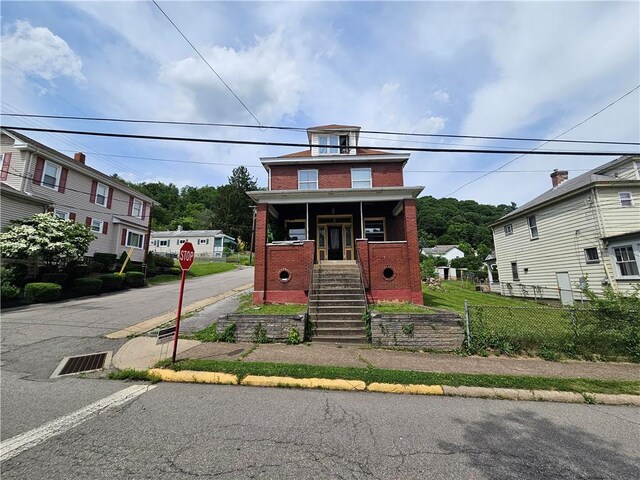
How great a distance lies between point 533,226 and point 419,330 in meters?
18.2

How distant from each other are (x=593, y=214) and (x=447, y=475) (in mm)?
19344

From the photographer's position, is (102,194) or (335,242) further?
(102,194)

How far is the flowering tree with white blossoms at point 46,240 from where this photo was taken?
46.6 feet

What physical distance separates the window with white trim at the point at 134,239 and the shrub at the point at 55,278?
10.0m

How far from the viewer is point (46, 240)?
48.4 feet

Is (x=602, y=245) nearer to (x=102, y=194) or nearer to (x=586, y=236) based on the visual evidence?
(x=586, y=236)

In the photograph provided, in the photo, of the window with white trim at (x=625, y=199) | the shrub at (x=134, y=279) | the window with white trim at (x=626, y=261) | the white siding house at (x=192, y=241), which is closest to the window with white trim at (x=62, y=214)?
the shrub at (x=134, y=279)

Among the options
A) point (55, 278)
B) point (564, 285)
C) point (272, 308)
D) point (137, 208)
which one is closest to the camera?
point (272, 308)

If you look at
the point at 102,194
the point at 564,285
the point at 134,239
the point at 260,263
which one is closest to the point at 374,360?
the point at 260,263

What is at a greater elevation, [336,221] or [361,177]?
[361,177]

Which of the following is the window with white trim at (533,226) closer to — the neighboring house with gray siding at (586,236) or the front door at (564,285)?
the neighboring house with gray siding at (586,236)

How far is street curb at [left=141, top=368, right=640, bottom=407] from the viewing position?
4746mm

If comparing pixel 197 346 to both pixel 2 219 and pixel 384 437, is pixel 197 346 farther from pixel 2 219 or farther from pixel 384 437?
pixel 2 219

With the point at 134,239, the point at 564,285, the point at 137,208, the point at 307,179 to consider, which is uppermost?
the point at 137,208
